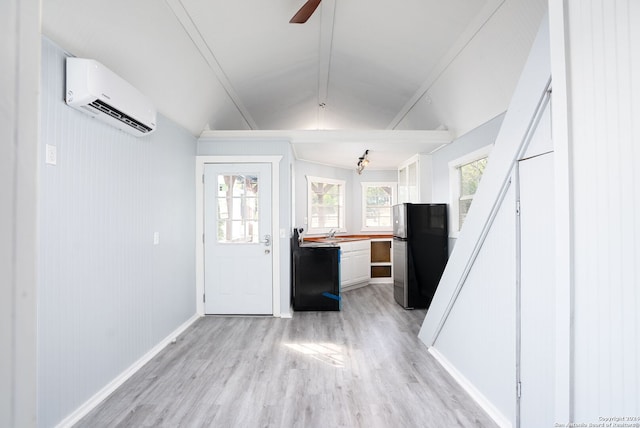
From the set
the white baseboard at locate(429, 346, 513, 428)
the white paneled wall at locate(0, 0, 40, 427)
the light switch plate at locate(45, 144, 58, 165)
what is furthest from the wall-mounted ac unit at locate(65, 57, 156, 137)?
the white baseboard at locate(429, 346, 513, 428)

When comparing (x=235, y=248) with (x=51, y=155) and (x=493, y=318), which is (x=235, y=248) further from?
(x=493, y=318)

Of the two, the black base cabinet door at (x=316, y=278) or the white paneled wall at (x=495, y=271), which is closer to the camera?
the white paneled wall at (x=495, y=271)

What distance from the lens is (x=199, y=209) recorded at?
380 cm

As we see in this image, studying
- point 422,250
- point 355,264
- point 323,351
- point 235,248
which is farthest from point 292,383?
point 355,264

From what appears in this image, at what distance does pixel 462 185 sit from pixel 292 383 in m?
3.06

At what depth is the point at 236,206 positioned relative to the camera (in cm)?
384

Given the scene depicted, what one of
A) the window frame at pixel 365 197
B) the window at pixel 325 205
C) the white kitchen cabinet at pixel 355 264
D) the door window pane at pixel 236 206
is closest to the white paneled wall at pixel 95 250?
the door window pane at pixel 236 206

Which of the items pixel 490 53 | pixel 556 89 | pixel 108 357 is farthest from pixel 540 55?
pixel 108 357

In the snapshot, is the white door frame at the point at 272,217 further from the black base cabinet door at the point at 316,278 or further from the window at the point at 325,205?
the window at the point at 325,205

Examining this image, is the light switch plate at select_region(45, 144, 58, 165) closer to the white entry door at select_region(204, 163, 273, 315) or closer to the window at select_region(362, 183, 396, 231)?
the white entry door at select_region(204, 163, 273, 315)

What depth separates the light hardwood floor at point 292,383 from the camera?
75.7 inches

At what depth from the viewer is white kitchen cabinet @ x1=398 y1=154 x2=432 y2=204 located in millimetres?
4547

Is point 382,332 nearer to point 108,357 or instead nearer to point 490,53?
point 108,357

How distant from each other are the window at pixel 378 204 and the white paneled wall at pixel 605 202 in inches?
208
